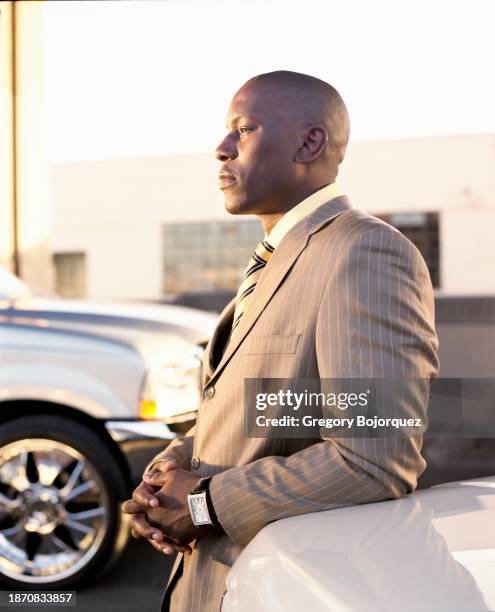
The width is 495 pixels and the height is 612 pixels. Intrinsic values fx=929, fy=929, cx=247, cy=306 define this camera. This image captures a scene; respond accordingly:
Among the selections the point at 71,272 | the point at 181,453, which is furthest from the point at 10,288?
the point at 71,272

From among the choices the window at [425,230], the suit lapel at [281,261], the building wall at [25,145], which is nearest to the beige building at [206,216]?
the window at [425,230]

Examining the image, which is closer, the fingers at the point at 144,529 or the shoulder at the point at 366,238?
the shoulder at the point at 366,238

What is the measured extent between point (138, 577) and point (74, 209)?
18804mm

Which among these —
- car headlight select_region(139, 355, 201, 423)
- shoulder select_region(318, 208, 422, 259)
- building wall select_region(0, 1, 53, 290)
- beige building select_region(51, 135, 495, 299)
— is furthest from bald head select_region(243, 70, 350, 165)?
beige building select_region(51, 135, 495, 299)

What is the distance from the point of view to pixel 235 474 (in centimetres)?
140

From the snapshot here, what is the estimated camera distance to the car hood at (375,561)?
1.01 meters

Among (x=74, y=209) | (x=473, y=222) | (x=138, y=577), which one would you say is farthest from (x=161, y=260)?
(x=138, y=577)

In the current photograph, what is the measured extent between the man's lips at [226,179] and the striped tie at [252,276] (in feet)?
0.40

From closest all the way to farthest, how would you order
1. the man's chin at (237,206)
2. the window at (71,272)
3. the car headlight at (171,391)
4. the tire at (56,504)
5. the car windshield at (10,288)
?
the man's chin at (237,206) < the tire at (56,504) < the car headlight at (171,391) < the car windshield at (10,288) < the window at (71,272)

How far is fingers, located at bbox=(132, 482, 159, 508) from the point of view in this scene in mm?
1518

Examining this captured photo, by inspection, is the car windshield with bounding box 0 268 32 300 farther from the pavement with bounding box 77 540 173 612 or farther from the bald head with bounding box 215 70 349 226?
the bald head with bounding box 215 70 349 226

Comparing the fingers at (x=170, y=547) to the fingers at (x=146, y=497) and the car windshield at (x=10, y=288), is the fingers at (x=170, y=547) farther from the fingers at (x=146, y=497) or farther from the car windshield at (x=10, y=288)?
the car windshield at (x=10, y=288)

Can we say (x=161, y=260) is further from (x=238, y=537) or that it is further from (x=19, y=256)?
(x=238, y=537)

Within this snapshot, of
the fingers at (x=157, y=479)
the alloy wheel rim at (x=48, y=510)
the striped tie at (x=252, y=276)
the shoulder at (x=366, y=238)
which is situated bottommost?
the alloy wheel rim at (x=48, y=510)
